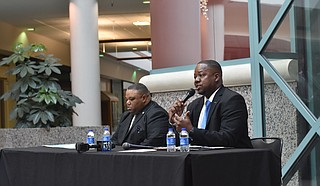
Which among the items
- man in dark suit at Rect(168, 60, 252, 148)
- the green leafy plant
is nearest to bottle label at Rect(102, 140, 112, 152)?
man in dark suit at Rect(168, 60, 252, 148)

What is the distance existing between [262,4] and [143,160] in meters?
2.77

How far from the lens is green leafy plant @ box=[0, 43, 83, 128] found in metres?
7.05

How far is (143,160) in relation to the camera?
3453 millimetres

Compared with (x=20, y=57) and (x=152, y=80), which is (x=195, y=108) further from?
(x=20, y=57)

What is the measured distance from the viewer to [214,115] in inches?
170

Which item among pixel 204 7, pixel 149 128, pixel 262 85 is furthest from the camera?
pixel 204 7

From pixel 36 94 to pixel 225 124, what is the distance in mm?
3449

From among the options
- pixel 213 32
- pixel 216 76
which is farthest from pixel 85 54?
pixel 216 76

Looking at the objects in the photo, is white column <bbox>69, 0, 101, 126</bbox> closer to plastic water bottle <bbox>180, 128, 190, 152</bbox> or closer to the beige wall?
the beige wall

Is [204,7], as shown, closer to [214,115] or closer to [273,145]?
A: [214,115]

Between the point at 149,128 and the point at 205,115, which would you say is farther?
the point at 149,128

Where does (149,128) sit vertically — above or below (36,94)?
below

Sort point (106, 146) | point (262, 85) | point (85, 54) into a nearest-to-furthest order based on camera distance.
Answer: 1. point (106, 146)
2. point (262, 85)
3. point (85, 54)

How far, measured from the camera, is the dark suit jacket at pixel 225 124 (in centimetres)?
402
